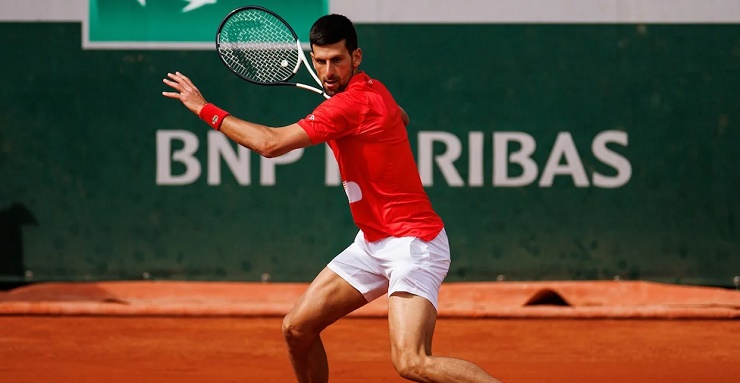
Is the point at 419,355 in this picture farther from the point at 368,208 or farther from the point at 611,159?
the point at 611,159

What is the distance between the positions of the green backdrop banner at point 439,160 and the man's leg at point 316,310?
138 inches

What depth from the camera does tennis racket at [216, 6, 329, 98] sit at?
4746 mm

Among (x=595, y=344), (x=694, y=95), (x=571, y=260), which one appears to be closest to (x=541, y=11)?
(x=694, y=95)

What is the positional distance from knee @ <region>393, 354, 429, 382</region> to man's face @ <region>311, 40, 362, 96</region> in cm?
99

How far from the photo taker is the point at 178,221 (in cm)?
784

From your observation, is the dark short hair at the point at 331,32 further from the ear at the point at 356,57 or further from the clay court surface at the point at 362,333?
the clay court surface at the point at 362,333

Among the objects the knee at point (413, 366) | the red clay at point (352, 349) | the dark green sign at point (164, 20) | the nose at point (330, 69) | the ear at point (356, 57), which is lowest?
the red clay at point (352, 349)

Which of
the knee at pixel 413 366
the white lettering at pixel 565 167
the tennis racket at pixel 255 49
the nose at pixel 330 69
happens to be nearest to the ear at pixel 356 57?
the nose at pixel 330 69

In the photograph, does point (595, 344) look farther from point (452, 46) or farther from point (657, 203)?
point (452, 46)

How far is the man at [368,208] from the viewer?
3914 millimetres

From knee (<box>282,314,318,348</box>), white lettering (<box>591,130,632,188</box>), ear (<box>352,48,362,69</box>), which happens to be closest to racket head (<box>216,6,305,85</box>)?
ear (<box>352,48,362,69</box>)

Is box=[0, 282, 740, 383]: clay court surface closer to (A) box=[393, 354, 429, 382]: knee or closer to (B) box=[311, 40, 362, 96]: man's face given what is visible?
(A) box=[393, 354, 429, 382]: knee

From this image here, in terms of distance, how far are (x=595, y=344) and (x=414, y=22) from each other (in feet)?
8.32

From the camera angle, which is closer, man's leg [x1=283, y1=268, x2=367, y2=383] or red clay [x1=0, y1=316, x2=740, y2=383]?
man's leg [x1=283, y1=268, x2=367, y2=383]
